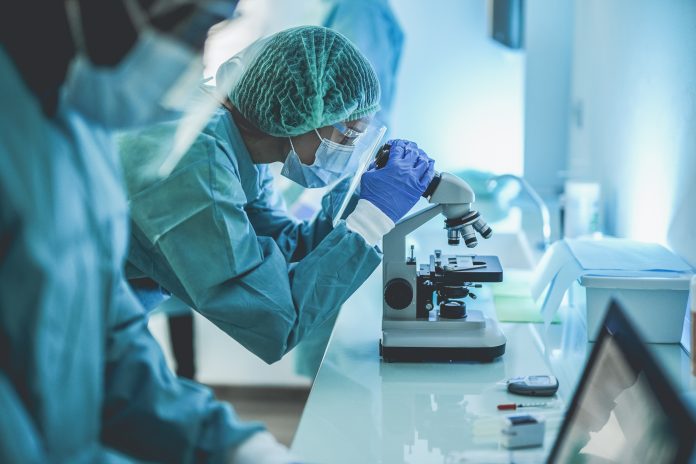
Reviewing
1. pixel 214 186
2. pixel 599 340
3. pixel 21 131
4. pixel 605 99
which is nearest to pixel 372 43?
pixel 605 99

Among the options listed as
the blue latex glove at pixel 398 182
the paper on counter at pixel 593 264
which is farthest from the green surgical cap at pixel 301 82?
the paper on counter at pixel 593 264

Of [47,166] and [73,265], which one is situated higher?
[47,166]

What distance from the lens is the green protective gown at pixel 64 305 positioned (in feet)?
2.55

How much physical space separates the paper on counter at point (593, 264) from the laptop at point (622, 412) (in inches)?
25.2

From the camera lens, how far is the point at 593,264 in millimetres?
1717

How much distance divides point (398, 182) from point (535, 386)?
544 millimetres

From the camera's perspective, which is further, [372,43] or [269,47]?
[372,43]

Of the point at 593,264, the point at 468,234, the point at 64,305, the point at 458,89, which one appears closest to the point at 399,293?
the point at 468,234

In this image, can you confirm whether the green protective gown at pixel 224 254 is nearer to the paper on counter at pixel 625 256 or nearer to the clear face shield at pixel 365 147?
the clear face shield at pixel 365 147

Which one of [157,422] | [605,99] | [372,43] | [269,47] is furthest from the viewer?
[372,43]

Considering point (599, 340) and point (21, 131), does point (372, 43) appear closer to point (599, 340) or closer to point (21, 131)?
point (599, 340)

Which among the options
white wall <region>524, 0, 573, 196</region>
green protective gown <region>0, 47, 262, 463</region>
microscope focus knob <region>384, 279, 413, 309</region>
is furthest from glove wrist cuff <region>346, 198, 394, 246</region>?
white wall <region>524, 0, 573, 196</region>

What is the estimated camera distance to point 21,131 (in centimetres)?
80

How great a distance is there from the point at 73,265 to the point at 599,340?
683 mm
